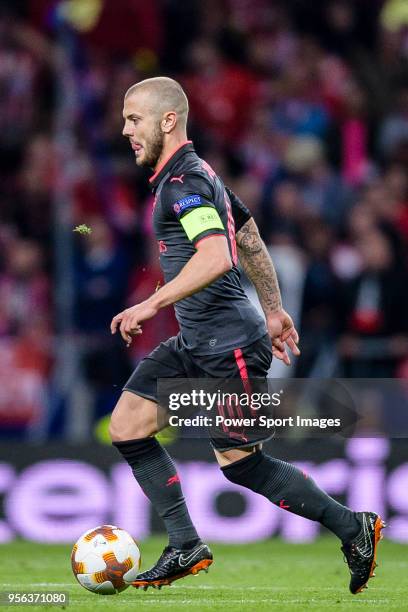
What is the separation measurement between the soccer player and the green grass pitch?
21 centimetres

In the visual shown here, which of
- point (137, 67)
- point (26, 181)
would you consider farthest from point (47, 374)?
point (137, 67)

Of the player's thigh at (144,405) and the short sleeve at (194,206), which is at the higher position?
the short sleeve at (194,206)

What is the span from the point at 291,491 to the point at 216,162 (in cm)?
617

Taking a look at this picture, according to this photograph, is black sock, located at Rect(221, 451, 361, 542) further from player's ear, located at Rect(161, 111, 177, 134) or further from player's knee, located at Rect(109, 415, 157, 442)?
player's ear, located at Rect(161, 111, 177, 134)

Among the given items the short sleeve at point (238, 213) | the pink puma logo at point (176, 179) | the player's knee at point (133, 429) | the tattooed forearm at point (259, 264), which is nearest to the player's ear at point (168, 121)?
the pink puma logo at point (176, 179)

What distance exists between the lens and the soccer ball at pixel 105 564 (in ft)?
20.0

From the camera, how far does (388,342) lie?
10.4 m

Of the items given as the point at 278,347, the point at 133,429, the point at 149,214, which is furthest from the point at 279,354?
the point at 149,214

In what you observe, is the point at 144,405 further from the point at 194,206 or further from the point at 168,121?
the point at 168,121

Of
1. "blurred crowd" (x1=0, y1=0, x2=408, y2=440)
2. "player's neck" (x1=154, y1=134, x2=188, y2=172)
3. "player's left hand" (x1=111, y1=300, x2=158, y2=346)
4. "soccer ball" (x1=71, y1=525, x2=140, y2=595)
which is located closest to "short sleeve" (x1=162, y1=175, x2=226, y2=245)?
"player's neck" (x1=154, y1=134, x2=188, y2=172)

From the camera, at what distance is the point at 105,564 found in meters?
6.08

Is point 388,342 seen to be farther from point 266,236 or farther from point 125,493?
point 125,493

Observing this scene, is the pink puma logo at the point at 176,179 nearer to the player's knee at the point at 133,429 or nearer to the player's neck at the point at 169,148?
the player's neck at the point at 169,148

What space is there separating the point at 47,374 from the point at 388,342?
8.71 ft
